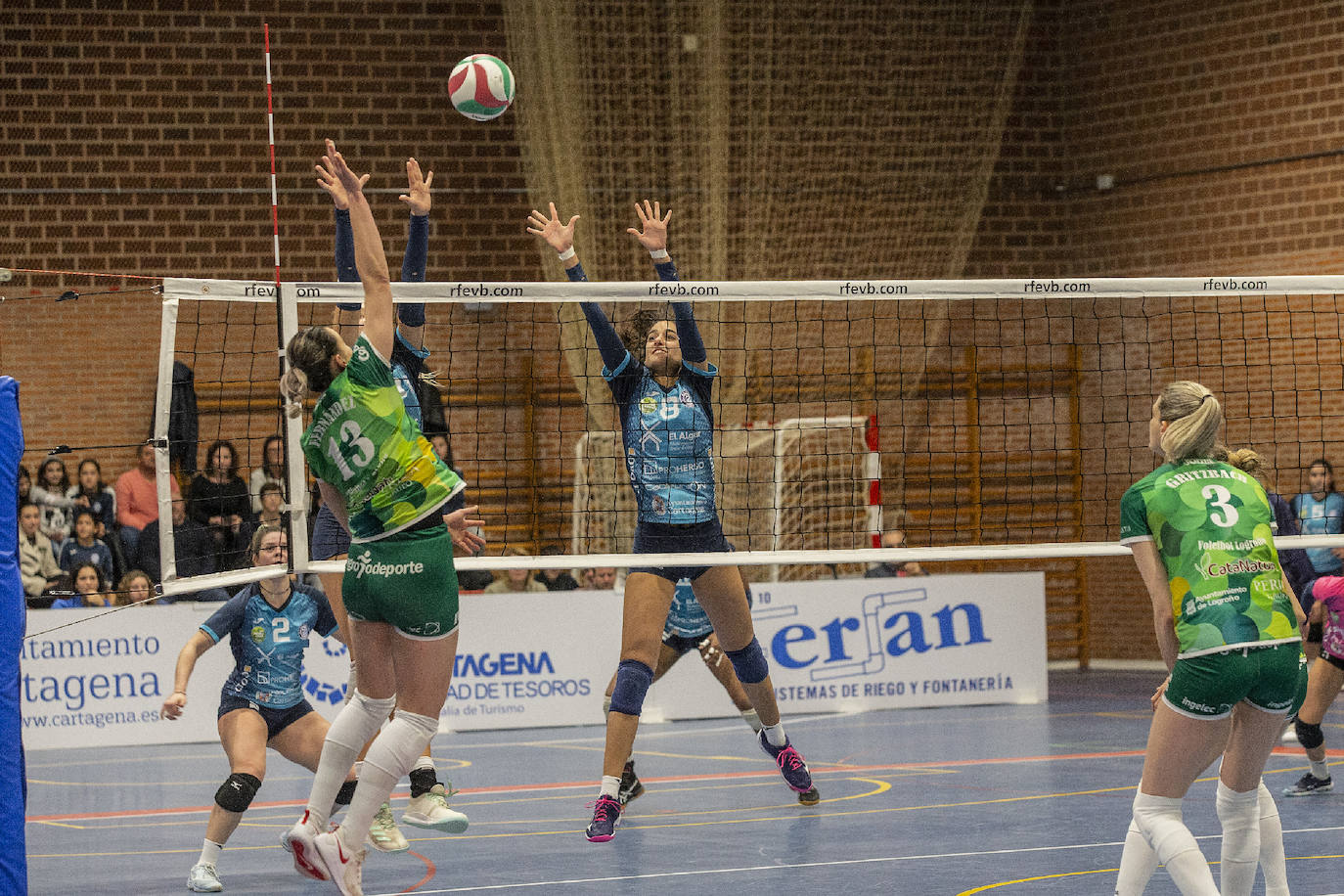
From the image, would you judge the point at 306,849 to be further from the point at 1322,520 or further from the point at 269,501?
the point at 1322,520

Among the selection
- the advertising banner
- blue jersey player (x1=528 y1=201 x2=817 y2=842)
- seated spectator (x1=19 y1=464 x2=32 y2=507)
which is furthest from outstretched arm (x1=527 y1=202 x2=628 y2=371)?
seated spectator (x1=19 y1=464 x2=32 y2=507)

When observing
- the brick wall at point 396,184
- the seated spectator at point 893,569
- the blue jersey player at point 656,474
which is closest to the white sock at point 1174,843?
the blue jersey player at point 656,474

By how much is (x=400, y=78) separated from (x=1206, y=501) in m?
12.3

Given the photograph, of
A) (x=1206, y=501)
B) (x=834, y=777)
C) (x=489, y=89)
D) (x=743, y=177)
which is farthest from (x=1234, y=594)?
(x=743, y=177)

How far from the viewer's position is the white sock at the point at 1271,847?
4.68 metres

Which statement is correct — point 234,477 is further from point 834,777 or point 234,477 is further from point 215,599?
point 834,777

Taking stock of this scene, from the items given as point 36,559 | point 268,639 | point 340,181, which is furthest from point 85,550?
point 340,181

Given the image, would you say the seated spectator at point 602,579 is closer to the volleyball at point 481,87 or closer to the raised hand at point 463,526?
the volleyball at point 481,87

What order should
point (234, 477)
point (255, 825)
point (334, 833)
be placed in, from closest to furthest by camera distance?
point (334, 833) → point (255, 825) → point (234, 477)

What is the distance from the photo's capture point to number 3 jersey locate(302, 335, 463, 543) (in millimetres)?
4902

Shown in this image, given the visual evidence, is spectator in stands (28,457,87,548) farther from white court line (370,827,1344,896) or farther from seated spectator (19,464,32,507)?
white court line (370,827,1344,896)

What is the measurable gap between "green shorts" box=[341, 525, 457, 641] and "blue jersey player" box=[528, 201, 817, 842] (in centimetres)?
182

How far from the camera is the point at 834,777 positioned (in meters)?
9.01

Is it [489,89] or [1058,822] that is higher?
[489,89]
